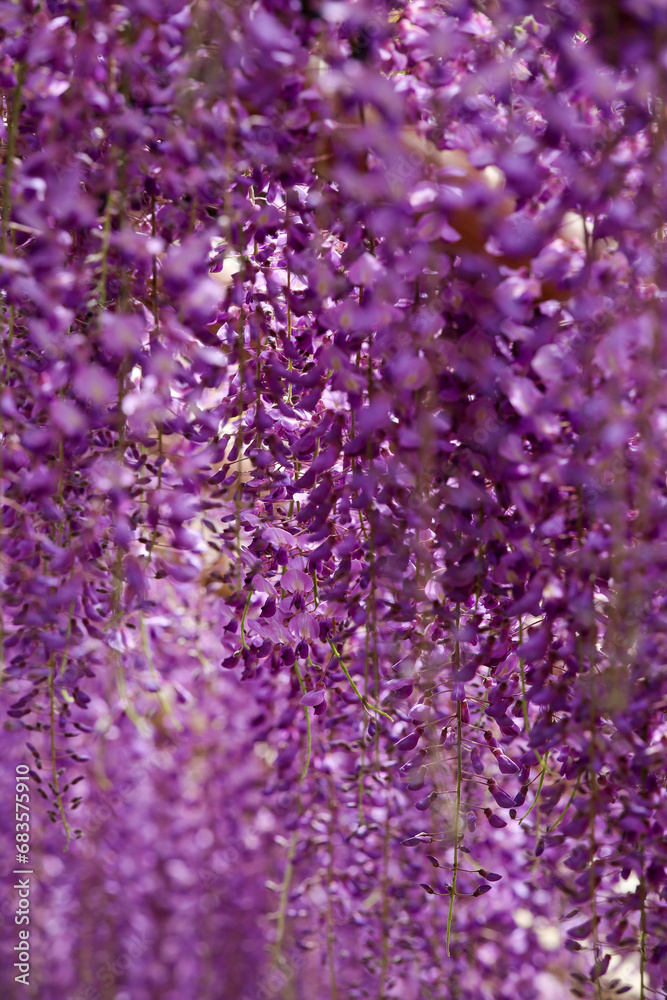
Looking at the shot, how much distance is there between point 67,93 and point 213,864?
276cm

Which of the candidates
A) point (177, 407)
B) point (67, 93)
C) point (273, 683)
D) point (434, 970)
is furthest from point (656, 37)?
point (434, 970)

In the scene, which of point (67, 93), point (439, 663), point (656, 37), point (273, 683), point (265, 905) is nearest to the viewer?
point (656, 37)

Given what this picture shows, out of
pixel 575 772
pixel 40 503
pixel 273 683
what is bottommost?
pixel 273 683

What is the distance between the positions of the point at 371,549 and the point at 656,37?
610 millimetres

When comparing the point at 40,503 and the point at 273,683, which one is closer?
the point at 40,503

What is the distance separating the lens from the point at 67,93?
891mm

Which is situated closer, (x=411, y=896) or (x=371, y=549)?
(x=371, y=549)

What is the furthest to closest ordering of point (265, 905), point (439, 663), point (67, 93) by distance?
point (265, 905) < point (439, 663) < point (67, 93)

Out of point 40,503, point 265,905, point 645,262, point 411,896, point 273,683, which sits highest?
point 645,262

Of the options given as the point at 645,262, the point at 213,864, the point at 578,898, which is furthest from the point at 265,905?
the point at 645,262

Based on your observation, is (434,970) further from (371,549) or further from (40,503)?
(40,503)

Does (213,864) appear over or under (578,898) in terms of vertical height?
under

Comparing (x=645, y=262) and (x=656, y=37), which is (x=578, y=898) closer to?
(x=645, y=262)

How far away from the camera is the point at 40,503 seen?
1.06 m
